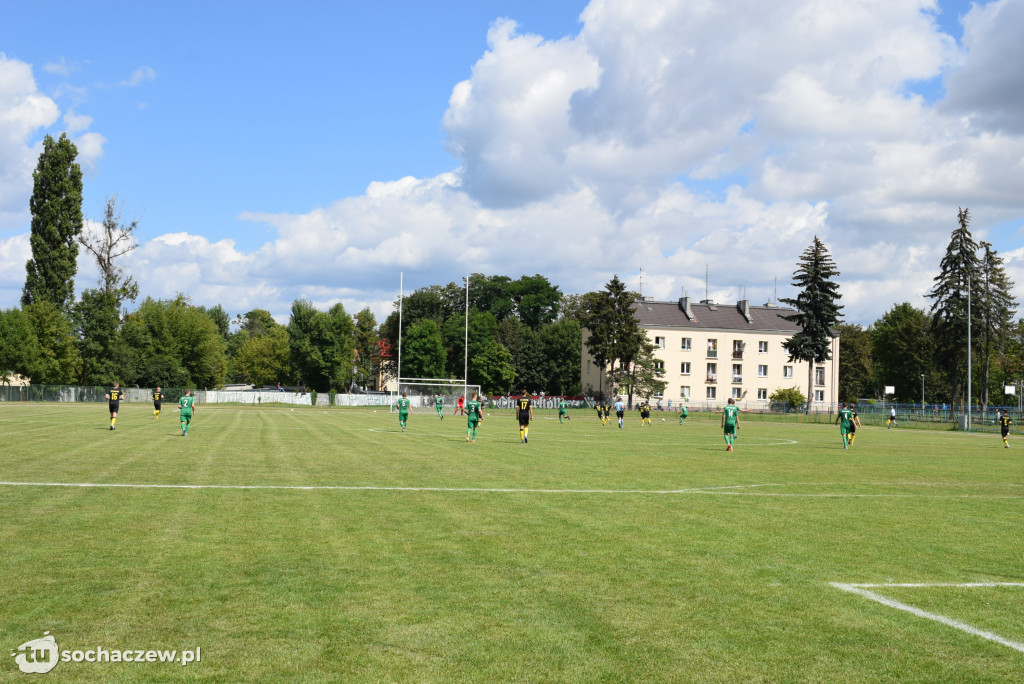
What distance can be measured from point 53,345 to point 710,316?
257 ft

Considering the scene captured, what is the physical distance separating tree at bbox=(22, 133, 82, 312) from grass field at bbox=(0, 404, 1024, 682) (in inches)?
2608

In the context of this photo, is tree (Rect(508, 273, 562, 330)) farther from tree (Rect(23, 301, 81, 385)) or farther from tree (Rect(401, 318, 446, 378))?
tree (Rect(23, 301, 81, 385))

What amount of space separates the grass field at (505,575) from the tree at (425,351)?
294ft

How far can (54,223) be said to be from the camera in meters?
73.3

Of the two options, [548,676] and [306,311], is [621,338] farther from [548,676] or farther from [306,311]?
[548,676]

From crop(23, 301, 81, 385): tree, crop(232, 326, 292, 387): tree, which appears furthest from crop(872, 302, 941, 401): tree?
crop(23, 301, 81, 385): tree

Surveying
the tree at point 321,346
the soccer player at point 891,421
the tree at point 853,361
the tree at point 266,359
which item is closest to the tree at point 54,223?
the tree at point 321,346

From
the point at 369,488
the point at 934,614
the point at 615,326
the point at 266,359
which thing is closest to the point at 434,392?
the point at 615,326

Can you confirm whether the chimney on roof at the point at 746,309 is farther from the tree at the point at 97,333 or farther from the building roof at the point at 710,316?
the tree at the point at 97,333

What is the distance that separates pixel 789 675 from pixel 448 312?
4627 inches

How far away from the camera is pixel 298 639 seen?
616 cm

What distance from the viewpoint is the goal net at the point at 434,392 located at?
77312 mm

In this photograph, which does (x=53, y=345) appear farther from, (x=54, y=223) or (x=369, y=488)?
(x=369, y=488)

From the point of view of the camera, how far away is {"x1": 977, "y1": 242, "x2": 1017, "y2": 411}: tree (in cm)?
7644
